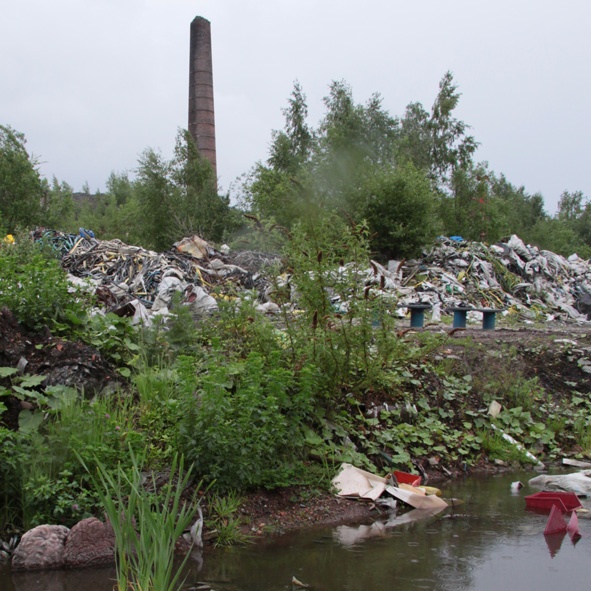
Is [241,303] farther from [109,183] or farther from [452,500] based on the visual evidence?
[109,183]

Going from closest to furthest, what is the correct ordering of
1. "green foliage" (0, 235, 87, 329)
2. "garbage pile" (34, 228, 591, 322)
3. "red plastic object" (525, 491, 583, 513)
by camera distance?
"red plastic object" (525, 491, 583, 513), "green foliage" (0, 235, 87, 329), "garbage pile" (34, 228, 591, 322)

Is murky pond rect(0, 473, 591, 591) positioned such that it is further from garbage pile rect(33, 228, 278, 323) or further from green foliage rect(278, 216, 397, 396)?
garbage pile rect(33, 228, 278, 323)

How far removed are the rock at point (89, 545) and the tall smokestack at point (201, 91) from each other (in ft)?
87.4

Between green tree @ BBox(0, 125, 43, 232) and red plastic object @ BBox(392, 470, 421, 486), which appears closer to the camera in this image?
red plastic object @ BBox(392, 470, 421, 486)

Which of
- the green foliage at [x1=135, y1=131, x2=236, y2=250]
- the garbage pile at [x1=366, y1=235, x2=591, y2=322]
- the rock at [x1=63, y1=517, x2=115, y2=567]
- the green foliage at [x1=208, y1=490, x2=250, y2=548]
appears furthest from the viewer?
the green foliage at [x1=135, y1=131, x2=236, y2=250]

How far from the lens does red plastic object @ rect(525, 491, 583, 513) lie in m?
5.07

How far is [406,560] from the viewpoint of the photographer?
409 centimetres

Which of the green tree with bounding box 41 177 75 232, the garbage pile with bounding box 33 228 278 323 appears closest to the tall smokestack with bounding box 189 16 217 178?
the green tree with bounding box 41 177 75 232

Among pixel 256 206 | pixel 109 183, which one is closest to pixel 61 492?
pixel 256 206

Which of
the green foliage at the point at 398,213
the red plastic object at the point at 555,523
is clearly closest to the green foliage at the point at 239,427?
the red plastic object at the point at 555,523

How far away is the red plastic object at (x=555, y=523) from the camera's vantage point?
4.59 meters

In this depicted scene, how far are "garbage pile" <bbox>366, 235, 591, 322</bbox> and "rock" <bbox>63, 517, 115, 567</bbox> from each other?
11.1 metres

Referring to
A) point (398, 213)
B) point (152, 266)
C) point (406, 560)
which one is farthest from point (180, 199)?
point (406, 560)

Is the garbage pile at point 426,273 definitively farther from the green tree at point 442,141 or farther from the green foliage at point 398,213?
the green tree at point 442,141
